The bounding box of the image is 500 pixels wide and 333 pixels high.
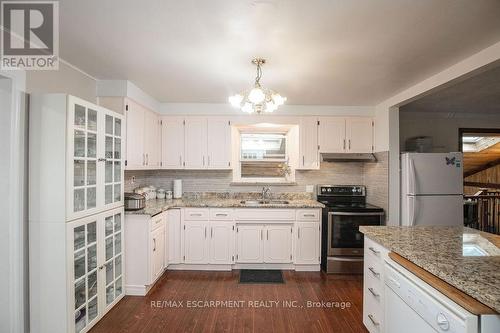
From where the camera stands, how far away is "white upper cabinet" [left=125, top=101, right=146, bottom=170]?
2.88m

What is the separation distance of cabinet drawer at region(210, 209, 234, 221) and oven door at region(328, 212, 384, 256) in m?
1.34

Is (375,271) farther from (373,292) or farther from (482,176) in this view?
(482,176)

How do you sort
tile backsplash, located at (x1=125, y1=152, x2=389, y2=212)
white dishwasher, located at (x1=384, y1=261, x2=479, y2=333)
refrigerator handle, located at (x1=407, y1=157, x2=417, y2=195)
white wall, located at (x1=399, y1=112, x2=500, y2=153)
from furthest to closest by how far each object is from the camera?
white wall, located at (x1=399, y1=112, x2=500, y2=153)
tile backsplash, located at (x1=125, y1=152, x2=389, y2=212)
refrigerator handle, located at (x1=407, y1=157, x2=417, y2=195)
white dishwasher, located at (x1=384, y1=261, x2=479, y2=333)

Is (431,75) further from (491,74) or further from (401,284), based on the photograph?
(401,284)

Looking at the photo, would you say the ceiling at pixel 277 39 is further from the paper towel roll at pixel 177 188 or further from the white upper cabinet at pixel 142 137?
the paper towel roll at pixel 177 188

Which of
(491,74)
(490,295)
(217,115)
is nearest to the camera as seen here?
(490,295)

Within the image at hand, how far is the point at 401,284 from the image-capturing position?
152 cm

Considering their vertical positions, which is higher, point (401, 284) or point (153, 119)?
point (153, 119)

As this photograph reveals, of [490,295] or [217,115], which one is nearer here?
[490,295]

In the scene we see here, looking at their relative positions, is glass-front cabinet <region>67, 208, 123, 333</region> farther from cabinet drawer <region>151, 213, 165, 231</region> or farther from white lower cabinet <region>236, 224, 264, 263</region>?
white lower cabinet <region>236, 224, 264, 263</region>

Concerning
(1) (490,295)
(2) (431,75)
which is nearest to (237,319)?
(1) (490,295)

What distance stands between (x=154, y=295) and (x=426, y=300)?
2.56 m

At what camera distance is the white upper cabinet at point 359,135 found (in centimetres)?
376

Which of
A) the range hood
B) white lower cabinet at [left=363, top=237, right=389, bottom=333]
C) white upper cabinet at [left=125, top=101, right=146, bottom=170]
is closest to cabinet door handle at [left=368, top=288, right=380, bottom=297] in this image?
white lower cabinet at [left=363, top=237, right=389, bottom=333]
